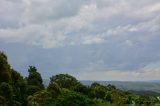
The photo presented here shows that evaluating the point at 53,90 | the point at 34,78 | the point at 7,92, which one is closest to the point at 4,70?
the point at 7,92

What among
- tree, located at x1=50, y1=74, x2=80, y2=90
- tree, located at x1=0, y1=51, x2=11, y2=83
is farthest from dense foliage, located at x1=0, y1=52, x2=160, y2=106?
tree, located at x1=50, y1=74, x2=80, y2=90

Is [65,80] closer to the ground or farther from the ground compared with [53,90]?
farther from the ground

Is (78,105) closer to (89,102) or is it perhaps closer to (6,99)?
(89,102)

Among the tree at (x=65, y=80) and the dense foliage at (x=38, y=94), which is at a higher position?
the tree at (x=65, y=80)

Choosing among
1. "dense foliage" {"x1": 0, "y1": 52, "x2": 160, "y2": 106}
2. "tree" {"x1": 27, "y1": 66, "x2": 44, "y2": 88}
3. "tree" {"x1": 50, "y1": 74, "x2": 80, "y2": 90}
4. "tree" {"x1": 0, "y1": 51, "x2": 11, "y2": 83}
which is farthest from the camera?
"tree" {"x1": 50, "y1": 74, "x2": 80, "y2": 90}

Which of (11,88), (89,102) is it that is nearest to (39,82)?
(11,88)

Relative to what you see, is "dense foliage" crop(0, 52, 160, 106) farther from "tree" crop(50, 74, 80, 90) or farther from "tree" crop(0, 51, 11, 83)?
"tree" crop(50, 74, 80, 90)

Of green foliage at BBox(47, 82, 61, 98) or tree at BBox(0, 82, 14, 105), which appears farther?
green foliage at BBox(47, 82, 61, 98)

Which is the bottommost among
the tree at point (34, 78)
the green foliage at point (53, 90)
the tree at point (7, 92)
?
the tree at point (7, 92)

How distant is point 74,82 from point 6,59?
3990 cm

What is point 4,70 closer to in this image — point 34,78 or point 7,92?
point 7,92

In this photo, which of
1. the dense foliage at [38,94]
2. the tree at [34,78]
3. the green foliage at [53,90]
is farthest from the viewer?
the tree at [34,78]

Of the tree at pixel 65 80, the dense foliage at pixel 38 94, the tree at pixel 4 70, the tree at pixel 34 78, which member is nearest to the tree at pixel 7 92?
the dense foliage at pixel 38 94

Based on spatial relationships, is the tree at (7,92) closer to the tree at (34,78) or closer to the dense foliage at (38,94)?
the dense foliage at (38,94)
